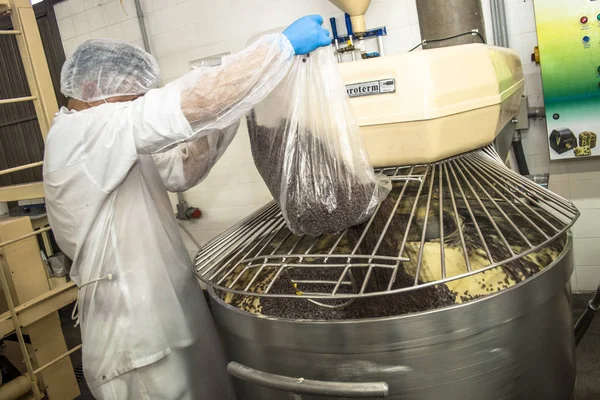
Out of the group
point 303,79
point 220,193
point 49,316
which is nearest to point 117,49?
point 303,79

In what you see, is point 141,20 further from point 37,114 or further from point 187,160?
point 187,160

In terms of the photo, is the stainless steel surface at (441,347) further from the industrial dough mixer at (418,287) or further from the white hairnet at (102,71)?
the white hairnet at (102,71)

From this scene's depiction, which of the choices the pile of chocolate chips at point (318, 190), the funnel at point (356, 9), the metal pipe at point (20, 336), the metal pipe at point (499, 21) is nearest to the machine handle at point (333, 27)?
the funnel at point (356, 9)

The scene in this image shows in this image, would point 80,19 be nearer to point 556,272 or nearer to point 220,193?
point 220,193

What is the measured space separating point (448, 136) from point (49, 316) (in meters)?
2.24

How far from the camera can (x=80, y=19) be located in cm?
338

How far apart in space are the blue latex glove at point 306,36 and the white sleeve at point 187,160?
520mm

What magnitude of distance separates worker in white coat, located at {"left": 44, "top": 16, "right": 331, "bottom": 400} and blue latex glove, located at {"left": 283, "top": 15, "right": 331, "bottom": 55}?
0.36 metres

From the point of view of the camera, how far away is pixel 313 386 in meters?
A: 0.83

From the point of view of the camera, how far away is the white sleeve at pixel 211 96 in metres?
0.98

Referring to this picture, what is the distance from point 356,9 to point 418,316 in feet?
6.05

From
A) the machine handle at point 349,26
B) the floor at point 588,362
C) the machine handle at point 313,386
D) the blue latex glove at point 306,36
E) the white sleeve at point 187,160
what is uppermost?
the machine handle at point 349,26

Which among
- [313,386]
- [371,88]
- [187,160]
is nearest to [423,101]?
[371,88]

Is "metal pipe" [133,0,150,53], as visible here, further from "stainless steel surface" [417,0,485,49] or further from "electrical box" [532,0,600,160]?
"electrical box" [532,0,600,160]
